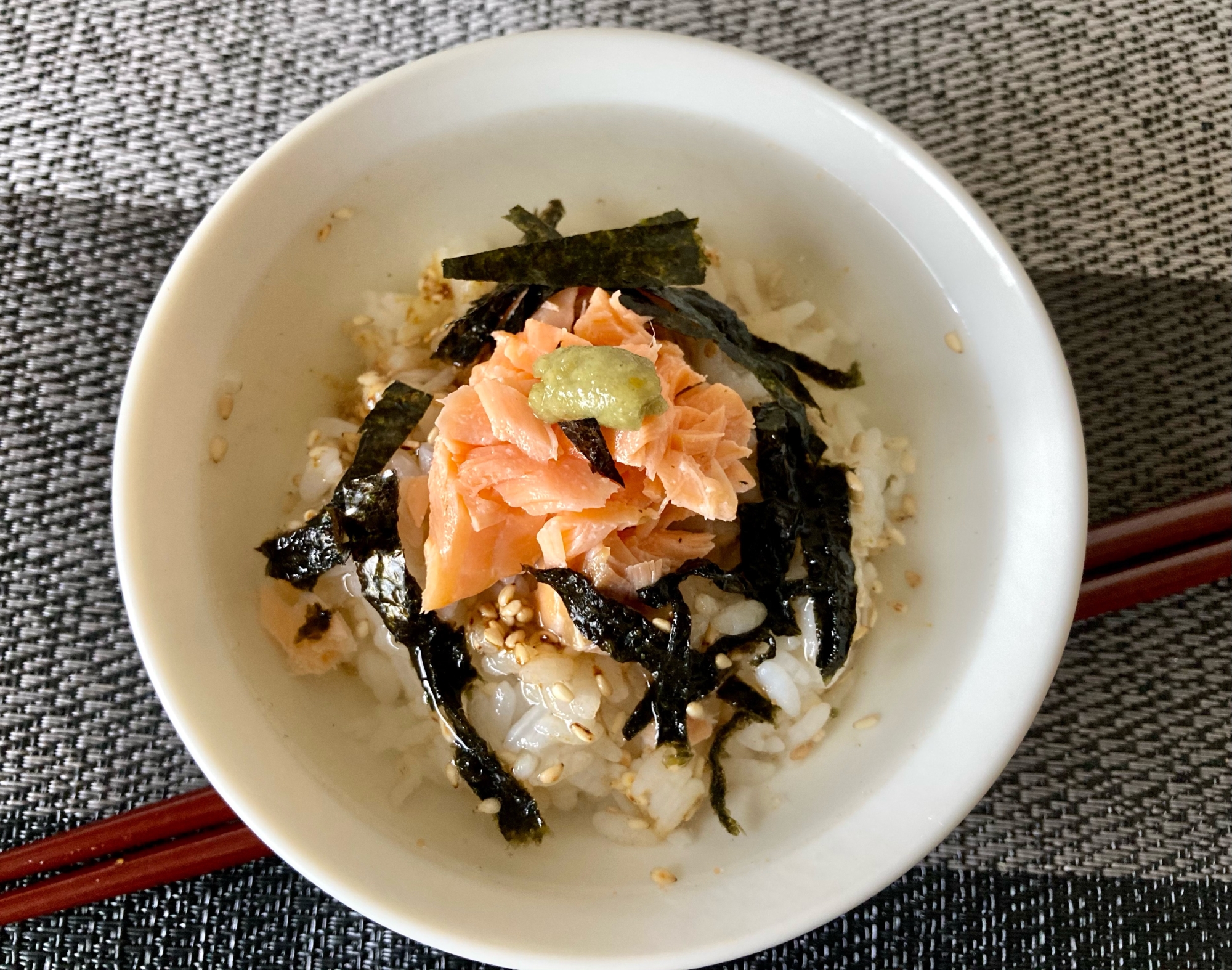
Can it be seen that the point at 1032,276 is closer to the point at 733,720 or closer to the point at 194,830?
the point at 733,720

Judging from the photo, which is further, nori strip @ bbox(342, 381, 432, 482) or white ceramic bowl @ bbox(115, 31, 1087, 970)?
nori strip @ bbox(342, 381, 432, 482)

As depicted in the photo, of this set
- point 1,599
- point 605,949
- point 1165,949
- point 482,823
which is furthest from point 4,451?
point 1165,949

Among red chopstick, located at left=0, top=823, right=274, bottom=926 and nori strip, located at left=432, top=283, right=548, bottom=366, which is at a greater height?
nori strip, located at left=432, top=283, right=548, bottom=366

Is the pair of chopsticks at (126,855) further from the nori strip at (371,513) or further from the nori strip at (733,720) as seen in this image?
the nori strip at (733,720)

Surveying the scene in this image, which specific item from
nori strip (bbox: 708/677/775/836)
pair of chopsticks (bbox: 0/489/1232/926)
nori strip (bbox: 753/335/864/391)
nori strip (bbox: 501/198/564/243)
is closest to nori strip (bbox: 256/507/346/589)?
pair of chopsticks (bbox: 0/489/1232/926)

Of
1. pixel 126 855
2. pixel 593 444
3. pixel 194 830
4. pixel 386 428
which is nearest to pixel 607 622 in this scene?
pixel 593 444

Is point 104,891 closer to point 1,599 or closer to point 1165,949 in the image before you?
point 1,599

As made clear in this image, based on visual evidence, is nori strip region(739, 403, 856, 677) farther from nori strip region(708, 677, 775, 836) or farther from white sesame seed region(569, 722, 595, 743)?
white sesame seed region(569, 722, 595, 743)
